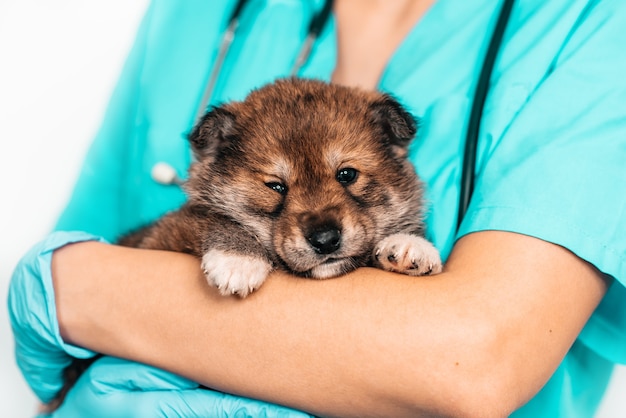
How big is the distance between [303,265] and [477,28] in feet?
3.54

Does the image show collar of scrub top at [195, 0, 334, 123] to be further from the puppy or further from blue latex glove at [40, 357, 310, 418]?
blue latex glove at [40, 357, 310, 418]

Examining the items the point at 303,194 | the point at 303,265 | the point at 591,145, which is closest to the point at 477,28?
the point at 591,145

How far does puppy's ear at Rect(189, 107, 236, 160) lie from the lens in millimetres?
1914

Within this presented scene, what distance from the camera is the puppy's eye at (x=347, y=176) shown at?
6.13 feet

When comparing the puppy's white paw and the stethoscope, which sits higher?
the stethoscope

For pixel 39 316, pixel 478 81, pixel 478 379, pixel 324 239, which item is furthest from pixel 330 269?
pixel 39 316

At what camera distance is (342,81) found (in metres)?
2.45

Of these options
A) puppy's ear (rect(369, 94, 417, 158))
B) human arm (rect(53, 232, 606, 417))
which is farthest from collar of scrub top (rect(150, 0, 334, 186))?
human arm (rect(53, 232, 606, 417))

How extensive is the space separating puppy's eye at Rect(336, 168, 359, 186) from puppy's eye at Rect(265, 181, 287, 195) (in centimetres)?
17

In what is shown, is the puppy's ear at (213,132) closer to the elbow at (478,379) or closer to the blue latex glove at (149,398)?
the blue latex glove at (149,398)

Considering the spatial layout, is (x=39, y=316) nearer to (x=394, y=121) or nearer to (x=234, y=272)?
(x=234, y=272)

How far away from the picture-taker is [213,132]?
1963 millimetres

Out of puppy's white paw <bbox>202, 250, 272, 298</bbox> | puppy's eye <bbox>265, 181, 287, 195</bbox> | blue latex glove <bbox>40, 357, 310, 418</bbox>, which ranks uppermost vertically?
puppy's eye <bbox>265, 181, 287, 195</bbox>

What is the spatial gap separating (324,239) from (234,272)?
0.26 metres
